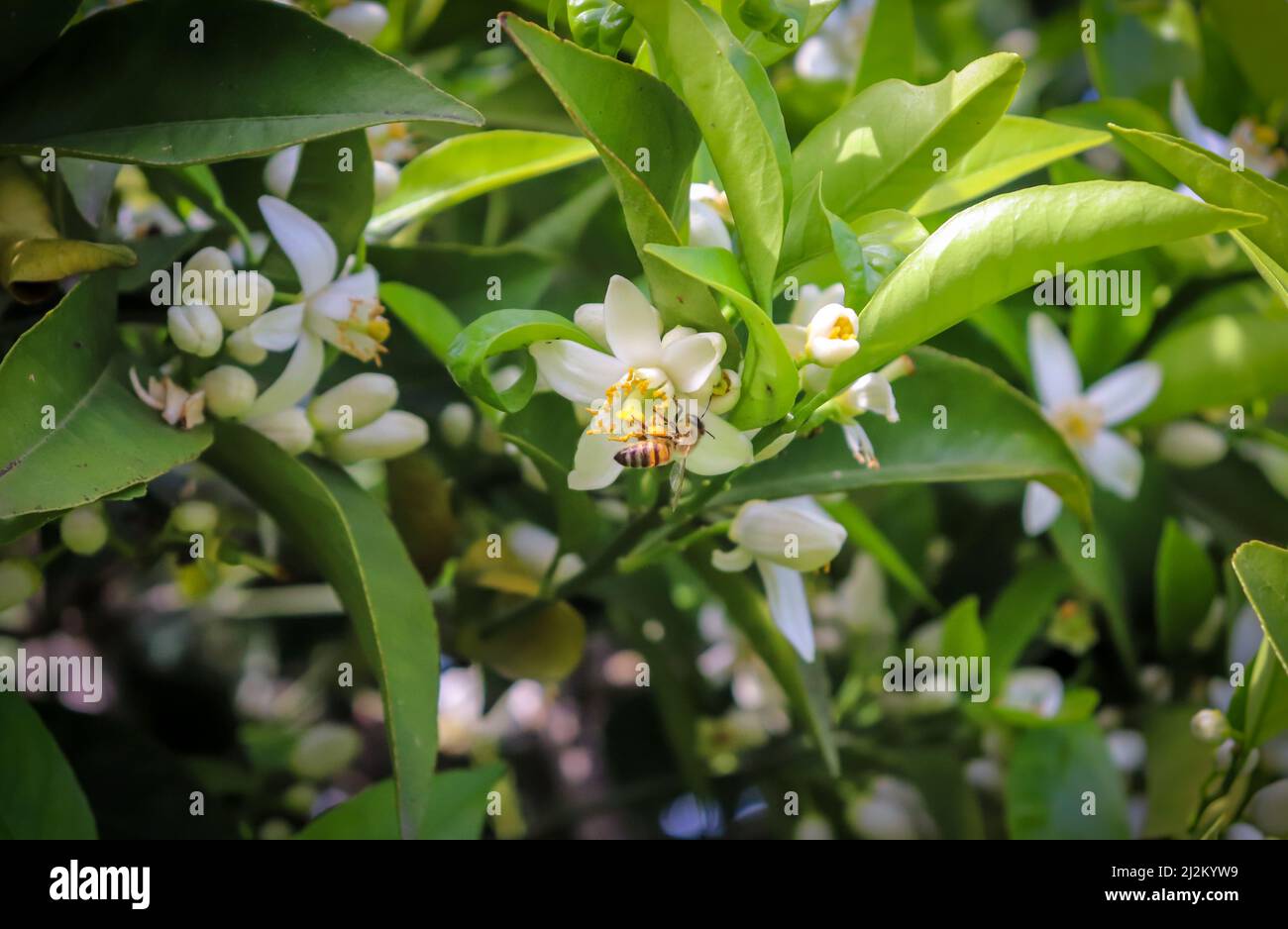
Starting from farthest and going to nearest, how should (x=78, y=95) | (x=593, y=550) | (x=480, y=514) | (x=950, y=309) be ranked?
(x=480, y=514)
(x=593, y=550)
(x=78, y=95)
(x=950, y=309)

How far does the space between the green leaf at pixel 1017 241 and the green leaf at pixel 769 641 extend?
1.07 ft

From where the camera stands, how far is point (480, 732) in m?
1.35

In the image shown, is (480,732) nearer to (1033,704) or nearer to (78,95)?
(1033,704)

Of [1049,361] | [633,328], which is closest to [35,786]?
[633,328]

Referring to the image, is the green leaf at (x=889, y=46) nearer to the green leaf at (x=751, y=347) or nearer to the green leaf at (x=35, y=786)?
the green leaf at (x=751, y=347)

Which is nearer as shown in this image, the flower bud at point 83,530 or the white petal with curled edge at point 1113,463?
the flower bud at point 83,530

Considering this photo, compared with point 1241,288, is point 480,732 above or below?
below

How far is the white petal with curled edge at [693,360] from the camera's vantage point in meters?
0.65

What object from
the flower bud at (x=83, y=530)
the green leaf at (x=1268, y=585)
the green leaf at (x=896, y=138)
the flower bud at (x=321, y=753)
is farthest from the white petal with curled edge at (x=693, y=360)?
the flower bud at (x=321, y=753)

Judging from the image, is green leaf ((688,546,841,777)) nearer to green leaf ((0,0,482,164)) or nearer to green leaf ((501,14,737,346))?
green leaf ((501,14,737,346))

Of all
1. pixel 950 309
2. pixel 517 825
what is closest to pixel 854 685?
pixel 517 825

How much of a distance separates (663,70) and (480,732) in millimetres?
896

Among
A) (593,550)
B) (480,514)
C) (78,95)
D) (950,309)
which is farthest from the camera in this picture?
(480,514)
